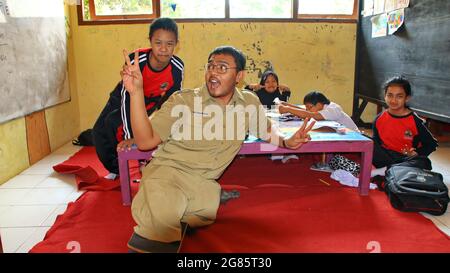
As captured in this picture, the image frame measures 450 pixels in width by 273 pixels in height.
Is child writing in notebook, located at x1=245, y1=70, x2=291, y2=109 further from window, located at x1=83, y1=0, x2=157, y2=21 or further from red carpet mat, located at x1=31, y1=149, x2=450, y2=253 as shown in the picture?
window, located at x1=83, y1=0, x2=157, y2=21

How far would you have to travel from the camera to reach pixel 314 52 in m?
4.61

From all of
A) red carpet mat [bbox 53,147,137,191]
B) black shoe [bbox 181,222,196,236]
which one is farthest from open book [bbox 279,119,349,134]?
red carpet mat [bbox 53,147,137,191]

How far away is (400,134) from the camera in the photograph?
259cm

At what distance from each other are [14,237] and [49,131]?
6.37 feet

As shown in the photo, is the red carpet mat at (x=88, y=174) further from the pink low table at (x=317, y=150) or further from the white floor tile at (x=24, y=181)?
the pink low table at (x=317, y=150)

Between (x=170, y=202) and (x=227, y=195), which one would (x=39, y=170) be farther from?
(x=170, y=202)

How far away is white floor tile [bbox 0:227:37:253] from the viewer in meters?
1.75

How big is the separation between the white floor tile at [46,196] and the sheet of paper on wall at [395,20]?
327 cm

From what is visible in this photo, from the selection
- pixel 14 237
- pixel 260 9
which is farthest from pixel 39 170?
pixel 260 9

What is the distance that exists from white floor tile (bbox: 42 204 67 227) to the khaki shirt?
0.83 metres

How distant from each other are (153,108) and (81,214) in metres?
0.85

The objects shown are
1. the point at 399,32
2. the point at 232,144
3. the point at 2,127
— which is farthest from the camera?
the point at 399,32

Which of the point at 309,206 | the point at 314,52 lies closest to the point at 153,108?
the point at 309,206
